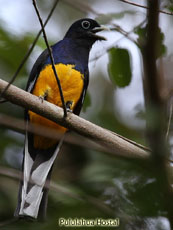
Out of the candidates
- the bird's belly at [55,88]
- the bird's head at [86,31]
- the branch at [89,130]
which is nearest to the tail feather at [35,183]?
the bird's belly at [55,88]

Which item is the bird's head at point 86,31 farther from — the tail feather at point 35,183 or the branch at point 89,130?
the branch at point 89,130

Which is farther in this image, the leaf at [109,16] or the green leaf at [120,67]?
the green leaf at [120,67]

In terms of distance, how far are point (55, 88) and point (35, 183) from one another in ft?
3.37

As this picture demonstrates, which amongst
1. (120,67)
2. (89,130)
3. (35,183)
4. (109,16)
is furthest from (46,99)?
(109,16)

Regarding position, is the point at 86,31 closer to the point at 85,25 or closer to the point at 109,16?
the point at 85,25

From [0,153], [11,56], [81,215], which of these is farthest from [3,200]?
[81,215]

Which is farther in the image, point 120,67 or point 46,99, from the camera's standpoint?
point 46,99

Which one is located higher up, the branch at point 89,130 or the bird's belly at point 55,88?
the bird's belly at point 55,88

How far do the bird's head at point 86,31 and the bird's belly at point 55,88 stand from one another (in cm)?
75

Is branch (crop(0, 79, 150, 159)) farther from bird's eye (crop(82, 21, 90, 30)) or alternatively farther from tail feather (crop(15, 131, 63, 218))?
bird's eye (crop(82, 21, 90, 30))

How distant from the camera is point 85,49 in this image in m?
4.77

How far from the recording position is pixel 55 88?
163 inches

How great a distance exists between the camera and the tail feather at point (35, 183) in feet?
11.9

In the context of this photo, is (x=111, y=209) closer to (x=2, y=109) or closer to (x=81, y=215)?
(x=81, y=215)
